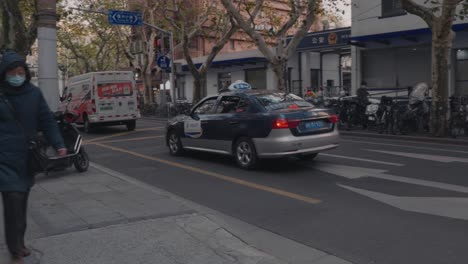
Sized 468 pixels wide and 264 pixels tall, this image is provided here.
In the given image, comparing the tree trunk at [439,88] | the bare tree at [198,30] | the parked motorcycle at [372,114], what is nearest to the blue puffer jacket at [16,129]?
the tree trunk at [439,88]

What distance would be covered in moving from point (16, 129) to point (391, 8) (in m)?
20.5

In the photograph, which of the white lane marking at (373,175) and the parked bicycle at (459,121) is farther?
the parked bicycle at (459,121)

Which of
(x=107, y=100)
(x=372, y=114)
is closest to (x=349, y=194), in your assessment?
(x=372, y=114)

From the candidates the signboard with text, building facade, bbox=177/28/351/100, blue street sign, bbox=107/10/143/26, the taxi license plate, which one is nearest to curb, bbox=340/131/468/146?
the taxi license plate

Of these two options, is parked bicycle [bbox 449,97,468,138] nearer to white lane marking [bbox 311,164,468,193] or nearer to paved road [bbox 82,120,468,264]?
paved road [bbox 82,120,468,264]

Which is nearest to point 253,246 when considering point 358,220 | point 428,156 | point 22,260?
point 358,220

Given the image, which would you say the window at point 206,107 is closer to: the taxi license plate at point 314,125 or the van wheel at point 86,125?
the taxi license plate at point 314,125

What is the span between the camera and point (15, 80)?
4188 mm

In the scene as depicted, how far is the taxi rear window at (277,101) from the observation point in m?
9.26

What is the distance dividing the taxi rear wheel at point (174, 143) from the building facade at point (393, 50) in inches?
502

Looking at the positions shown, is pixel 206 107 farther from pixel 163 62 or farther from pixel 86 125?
pixel 163 62

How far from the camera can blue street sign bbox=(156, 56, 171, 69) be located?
89.4 feet

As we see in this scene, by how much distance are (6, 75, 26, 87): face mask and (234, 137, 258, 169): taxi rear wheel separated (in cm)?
539

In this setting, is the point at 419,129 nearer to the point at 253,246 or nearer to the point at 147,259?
the point at 253,246
